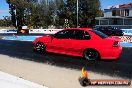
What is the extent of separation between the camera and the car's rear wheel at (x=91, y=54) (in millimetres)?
12738

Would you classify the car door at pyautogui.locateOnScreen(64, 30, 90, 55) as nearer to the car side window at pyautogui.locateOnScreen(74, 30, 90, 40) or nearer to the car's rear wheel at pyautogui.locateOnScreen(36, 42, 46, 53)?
the car side window at pyautogui.locateOnScreen(74, 30, 90, 40)

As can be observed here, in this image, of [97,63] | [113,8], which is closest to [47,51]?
[97,63]

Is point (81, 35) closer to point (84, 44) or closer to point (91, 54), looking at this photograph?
point (84, 44)

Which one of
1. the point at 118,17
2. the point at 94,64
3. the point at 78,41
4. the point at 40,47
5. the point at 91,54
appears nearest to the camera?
the point at 94,64

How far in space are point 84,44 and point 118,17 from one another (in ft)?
182

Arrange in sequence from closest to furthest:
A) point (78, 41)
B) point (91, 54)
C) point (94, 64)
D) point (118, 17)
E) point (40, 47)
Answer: point (94, 64) → point (91, 54) → point (78, 41) → point (40, 47) → point (118, 17)

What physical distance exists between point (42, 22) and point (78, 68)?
76.4 metres

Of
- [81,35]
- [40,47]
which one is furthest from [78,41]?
[40,47]

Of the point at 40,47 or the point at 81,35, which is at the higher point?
the point at 81,35

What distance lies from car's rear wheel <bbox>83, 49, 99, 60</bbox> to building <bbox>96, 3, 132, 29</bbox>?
5281 cm

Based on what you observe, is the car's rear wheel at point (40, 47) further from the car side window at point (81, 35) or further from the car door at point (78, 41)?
the car side window at point (81, 35)

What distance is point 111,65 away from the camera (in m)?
11.7

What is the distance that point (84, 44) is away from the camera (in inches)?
510

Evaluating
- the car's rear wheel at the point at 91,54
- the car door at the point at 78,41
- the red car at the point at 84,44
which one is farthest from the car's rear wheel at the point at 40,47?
the car's rear wheel at the point at 91,54
